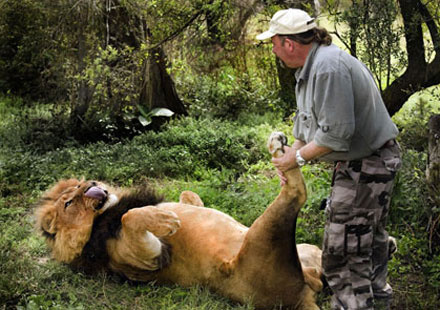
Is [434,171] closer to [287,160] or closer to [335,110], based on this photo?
[287,160]

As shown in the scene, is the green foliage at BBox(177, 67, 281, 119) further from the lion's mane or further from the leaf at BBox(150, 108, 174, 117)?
the lion's mane

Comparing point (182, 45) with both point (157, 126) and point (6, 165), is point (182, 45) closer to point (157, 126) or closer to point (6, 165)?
point (157, 126)

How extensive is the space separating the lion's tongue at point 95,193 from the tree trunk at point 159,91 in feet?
20.8

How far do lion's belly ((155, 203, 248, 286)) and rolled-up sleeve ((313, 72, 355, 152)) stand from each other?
1151 millimetres

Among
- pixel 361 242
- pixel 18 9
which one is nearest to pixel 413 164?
pixel 361 242

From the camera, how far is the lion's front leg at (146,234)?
3.53 meters

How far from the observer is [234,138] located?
8.75 m

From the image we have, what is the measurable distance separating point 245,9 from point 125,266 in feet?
24.5

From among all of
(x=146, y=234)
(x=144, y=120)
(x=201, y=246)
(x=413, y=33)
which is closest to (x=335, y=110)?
(x=201, y=246)

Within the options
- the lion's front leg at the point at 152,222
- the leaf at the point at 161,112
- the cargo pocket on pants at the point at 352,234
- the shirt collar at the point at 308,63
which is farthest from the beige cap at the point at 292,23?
the leaf at the point at 161,112

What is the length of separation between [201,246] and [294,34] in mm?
→ 1581

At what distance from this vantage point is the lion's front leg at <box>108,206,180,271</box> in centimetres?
353

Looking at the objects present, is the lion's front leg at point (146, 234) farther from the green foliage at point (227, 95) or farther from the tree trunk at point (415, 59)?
the green foliage at point (227, 95)

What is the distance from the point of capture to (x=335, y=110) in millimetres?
2801
